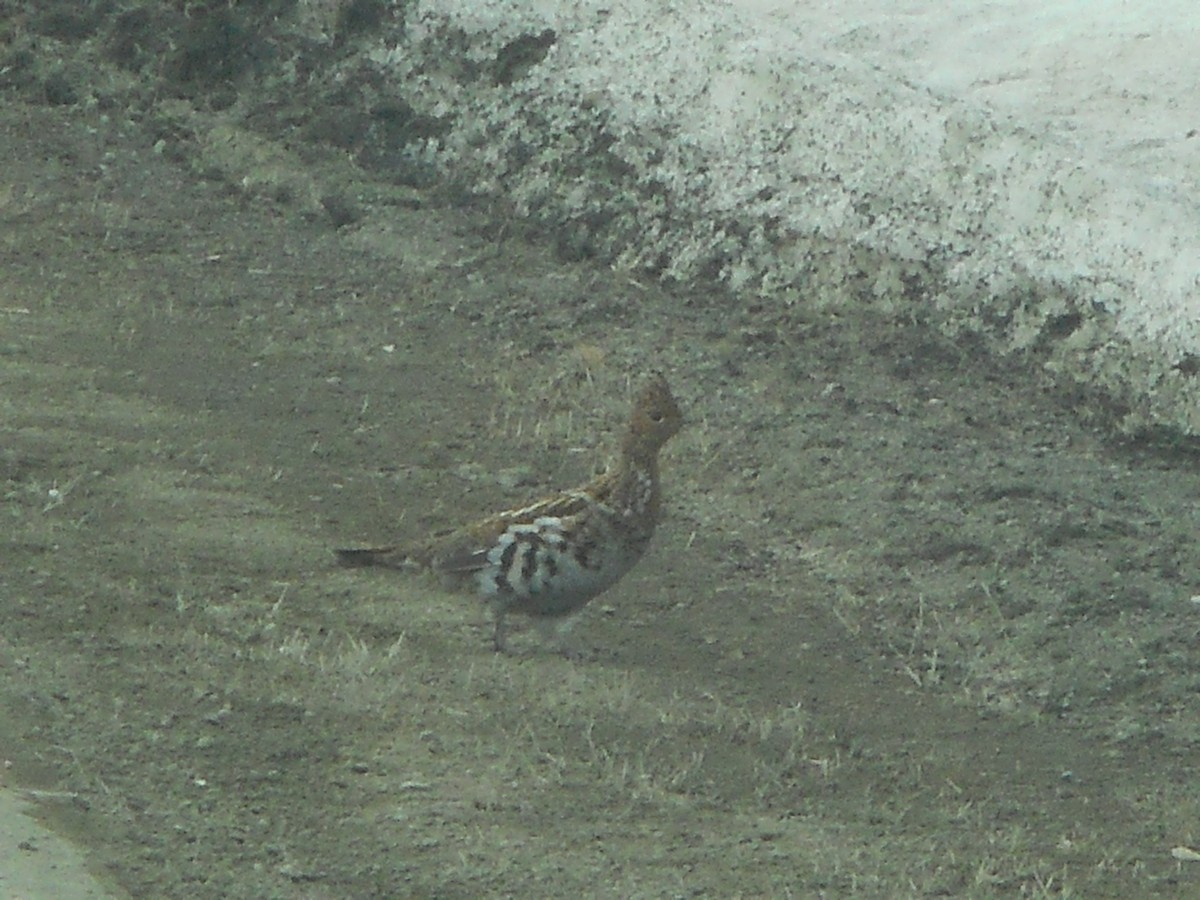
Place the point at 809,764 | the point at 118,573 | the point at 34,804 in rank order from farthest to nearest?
the point at 118,573 → the point at 809,764 → the point at 34,804

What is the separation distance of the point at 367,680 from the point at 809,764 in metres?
1.39

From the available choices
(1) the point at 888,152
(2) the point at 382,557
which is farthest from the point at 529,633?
(1) the point at 888,152

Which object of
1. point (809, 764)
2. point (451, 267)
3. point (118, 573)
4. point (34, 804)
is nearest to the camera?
point (34, 804)

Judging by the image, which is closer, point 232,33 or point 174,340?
point 174,340

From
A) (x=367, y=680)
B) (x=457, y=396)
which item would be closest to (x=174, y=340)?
(x=457, y=396)

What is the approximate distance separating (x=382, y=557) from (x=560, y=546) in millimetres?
706

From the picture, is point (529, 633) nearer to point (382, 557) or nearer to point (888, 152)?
point (382, 557)

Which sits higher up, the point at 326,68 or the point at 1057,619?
the point at 326,68

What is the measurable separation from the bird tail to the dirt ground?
0.21 m

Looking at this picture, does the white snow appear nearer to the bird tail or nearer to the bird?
the bird

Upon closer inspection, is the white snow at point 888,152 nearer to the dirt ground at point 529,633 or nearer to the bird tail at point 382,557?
the dirt ground at point 529,633

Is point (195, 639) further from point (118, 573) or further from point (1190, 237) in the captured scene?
point (1190, 237)

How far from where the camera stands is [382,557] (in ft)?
24.6

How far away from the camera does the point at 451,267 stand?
37.1 feet
